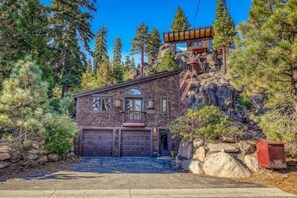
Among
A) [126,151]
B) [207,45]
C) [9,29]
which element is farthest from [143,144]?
[207,45]

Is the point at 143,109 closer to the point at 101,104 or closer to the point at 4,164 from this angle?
the point at 101,104

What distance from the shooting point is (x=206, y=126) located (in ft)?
35.7

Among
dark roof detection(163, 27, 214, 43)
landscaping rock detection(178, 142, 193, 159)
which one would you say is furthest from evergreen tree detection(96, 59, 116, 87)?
landscaping rock detection(178, 142, 193, 159)

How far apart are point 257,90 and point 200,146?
3.85m

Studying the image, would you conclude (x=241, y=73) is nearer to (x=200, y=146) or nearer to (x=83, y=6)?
(x=200, y=146)

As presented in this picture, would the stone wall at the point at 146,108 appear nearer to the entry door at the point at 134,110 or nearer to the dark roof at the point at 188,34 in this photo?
the entry door at the point at 134,110

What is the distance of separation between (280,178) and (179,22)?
38.4 meters

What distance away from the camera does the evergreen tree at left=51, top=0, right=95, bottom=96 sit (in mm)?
21969

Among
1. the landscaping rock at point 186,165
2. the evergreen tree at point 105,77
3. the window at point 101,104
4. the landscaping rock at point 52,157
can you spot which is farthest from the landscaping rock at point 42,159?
the evergreen tree at point 105,77

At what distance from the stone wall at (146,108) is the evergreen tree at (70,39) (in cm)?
701

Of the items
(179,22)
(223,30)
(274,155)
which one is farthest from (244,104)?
(179,22)

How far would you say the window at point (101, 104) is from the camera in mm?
16723

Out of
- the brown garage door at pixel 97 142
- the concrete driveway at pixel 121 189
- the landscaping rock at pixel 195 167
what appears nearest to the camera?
the concrete driveway at pixel 121 189

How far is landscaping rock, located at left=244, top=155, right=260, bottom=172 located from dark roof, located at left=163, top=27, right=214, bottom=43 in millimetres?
28971
